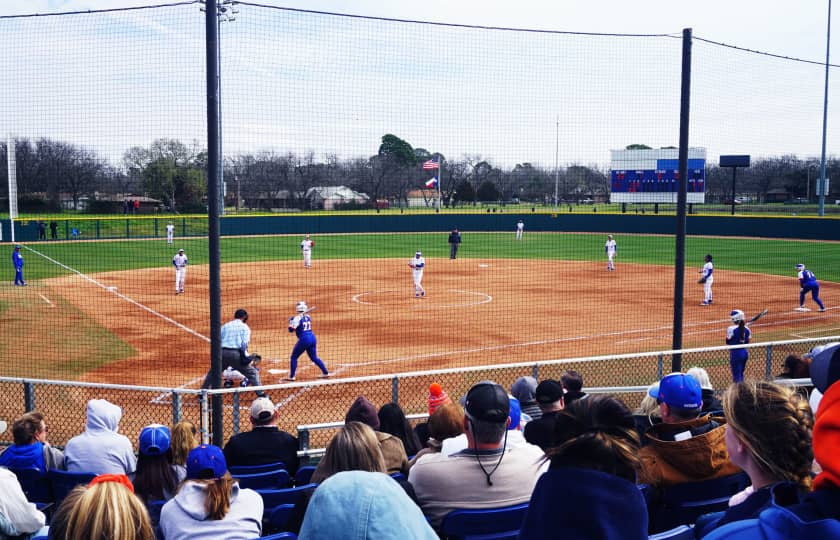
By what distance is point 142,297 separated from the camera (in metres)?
25.5

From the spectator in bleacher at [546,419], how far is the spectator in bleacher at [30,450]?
389 centimetres

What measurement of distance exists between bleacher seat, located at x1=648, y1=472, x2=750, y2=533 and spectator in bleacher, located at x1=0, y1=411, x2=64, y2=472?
4.64 metres

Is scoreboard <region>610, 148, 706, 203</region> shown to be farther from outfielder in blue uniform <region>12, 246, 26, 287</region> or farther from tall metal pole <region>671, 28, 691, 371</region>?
outfielder in blue uniform <region>12, 246, 26, 287</region>

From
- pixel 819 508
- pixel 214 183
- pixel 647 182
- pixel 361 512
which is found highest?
pixel 647 182

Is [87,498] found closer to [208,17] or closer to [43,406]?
[208,17]

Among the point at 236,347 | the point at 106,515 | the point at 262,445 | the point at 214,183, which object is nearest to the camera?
the point at 106,515

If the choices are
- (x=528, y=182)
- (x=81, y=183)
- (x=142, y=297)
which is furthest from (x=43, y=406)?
(x=142, y=297)

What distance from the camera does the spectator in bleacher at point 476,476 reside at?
12.2 feet

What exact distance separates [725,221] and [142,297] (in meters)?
37.8

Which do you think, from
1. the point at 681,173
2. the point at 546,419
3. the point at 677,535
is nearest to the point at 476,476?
the point at 677,535

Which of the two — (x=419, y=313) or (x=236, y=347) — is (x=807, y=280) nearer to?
(x=419, y=313)

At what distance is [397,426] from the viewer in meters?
6.29

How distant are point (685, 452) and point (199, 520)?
2.75 meters

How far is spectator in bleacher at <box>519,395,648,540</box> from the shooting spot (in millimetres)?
2299
